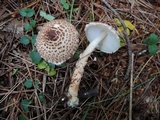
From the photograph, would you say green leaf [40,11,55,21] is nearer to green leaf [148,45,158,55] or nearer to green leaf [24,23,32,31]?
green leaf [24,23,32,31]

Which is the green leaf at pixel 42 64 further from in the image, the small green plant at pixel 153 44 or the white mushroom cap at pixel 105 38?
the small green plant at pixel 153 44

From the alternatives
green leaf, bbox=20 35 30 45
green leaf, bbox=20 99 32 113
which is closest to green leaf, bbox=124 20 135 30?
green leaf, bbox=20 35 30 45

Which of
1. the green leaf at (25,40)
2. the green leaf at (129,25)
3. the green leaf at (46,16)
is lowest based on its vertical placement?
the green leaf at (25,40)

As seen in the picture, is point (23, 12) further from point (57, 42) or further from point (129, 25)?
point (129, 25)

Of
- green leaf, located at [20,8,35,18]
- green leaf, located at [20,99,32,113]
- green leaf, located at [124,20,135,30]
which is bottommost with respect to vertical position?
green leaf, located at [20,99,32,113]

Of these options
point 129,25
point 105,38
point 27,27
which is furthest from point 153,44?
point 27,27

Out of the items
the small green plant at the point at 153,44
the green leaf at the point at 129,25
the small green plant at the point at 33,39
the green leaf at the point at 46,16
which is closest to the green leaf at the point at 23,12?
the small green plant at the point at 33,39
